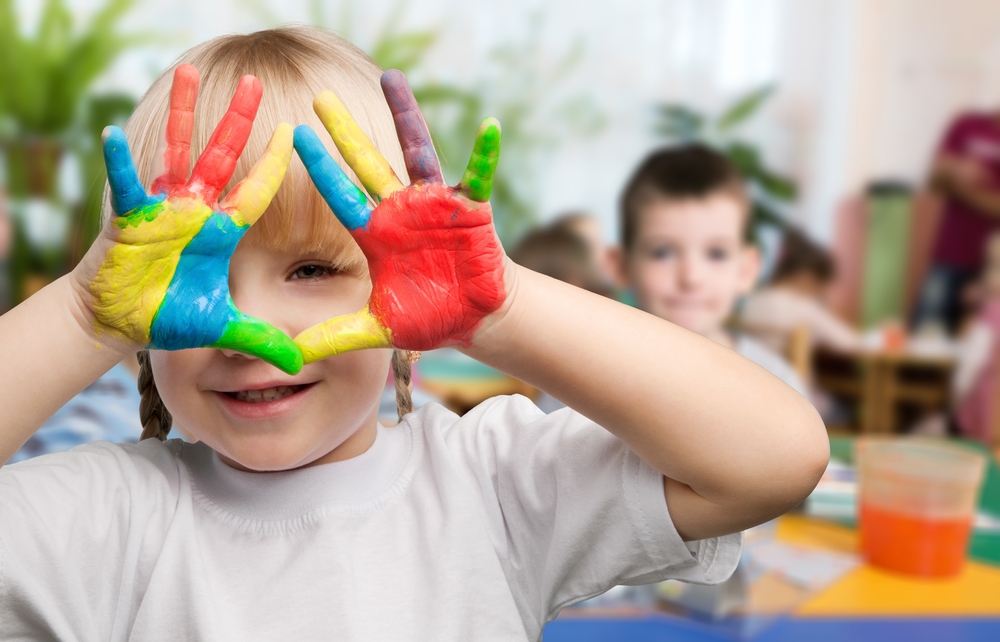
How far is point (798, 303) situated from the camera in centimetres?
419

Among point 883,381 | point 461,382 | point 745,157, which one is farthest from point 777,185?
point 461,382

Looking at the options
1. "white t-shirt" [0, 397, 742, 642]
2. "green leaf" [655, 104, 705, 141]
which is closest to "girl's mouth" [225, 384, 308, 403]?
"white t-shirt" [0, 397, 742, 642]

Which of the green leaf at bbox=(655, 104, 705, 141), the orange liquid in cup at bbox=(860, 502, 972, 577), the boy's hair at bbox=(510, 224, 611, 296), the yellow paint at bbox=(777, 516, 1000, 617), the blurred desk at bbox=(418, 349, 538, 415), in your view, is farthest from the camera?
the green leaf at bbox=(655, 104, 705, 141)

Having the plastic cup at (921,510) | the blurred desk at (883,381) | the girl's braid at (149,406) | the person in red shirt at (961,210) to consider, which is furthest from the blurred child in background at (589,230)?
the girl's braid at (149,406)

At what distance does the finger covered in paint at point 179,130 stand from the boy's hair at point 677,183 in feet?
4.86

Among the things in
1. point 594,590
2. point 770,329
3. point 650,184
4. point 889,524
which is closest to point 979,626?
point 889,524

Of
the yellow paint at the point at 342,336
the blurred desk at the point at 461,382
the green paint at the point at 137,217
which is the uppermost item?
the green paint at the point at 137,217

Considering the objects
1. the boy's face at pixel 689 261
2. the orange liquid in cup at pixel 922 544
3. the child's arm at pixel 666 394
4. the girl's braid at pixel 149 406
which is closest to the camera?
the child's arm at pixel 666 394

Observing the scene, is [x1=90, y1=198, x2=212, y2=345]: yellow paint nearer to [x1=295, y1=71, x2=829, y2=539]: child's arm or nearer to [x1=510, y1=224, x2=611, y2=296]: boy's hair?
[x1=295, y1=71, x2=829, y2=539]: child's arm

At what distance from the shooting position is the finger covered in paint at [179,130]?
0.56 meters

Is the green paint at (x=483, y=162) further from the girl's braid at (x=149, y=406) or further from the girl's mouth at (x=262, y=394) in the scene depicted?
the girl's braid at (x=149, y=406)

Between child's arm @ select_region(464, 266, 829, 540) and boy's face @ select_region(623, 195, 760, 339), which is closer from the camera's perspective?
child's arm @ select_region(464, 266, 829, 540)

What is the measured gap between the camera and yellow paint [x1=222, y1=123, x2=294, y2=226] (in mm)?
587

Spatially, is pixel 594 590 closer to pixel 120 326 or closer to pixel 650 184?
pixel 120 326
